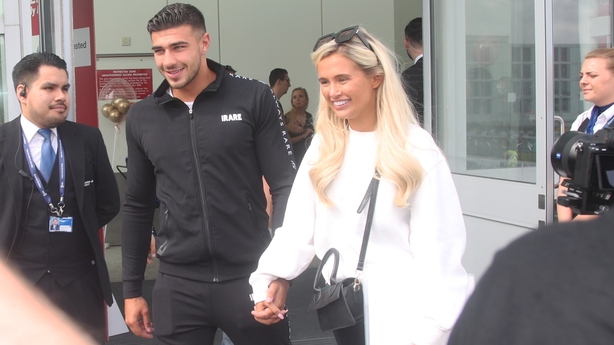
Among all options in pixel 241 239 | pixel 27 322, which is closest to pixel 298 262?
pixel 241 239

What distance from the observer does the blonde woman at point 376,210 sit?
75.1 inches

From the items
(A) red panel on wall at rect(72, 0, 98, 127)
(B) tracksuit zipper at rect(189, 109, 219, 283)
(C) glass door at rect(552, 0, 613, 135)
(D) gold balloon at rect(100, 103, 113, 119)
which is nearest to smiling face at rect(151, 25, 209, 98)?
(B) tracksuit zipper at rect(189, 109, 219, 283)

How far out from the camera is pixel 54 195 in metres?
3.16

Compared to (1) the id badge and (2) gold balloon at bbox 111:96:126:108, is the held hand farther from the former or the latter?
(2) gold balloon at bbox 111:96:126:108

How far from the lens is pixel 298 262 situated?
2.18m

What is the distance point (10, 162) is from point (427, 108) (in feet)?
10.3

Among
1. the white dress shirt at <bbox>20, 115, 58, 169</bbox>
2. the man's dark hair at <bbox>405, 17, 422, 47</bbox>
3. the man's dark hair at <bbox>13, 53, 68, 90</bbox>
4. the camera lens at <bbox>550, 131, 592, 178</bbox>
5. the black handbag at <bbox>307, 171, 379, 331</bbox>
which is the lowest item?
the black handbag at <bbox>307, 171, 379, 331</bbox>

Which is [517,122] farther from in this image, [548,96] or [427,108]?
[427,108]

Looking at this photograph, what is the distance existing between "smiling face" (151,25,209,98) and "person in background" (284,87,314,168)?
4.14 meters

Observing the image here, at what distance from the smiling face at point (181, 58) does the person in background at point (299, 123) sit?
13.6 feet

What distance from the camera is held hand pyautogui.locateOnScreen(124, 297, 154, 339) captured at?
9.04 ft

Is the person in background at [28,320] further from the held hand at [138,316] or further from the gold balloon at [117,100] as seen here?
the gold balloon at [117,100]

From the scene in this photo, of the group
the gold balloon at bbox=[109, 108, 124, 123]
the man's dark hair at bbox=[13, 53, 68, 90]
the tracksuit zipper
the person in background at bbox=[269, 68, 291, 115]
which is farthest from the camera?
the gold balloon at bbox=[109, 108, 124, 123]

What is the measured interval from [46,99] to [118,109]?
410 centimetres
